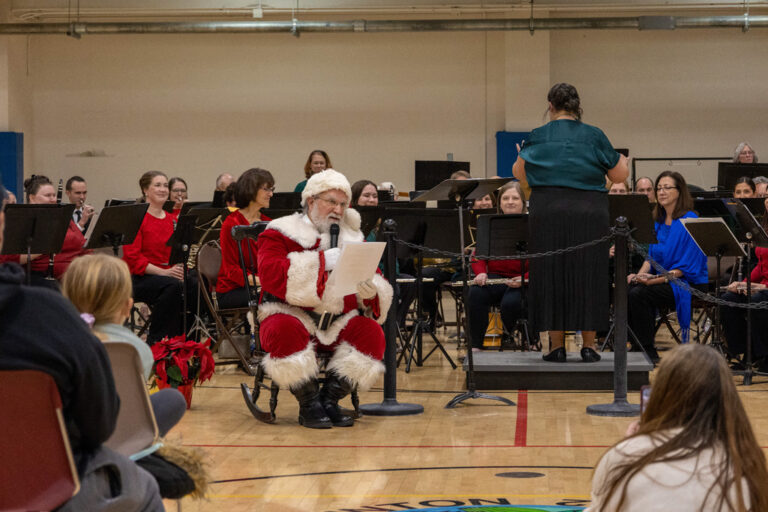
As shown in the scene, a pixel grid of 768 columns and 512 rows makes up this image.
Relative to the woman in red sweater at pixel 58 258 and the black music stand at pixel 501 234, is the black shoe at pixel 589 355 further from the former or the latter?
the woman in red sweater at pixel 58 258

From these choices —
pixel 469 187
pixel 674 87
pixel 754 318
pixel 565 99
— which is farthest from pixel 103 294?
pixel 674 87

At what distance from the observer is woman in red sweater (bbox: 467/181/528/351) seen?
8.05m

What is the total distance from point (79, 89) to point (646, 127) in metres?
8.06

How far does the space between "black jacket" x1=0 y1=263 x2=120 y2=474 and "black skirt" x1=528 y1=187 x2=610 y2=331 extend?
433 cm

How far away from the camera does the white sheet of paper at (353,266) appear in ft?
17.3

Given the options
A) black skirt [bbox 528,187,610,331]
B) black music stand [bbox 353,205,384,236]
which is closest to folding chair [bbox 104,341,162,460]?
black skirt [bbox 528,187,610,331]

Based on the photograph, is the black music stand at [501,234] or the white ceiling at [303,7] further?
the white ceiling at [303,7]

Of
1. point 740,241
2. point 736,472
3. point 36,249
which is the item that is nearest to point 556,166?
point 740,241

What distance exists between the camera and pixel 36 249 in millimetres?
6688

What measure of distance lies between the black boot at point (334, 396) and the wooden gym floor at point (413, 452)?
0.33 ft

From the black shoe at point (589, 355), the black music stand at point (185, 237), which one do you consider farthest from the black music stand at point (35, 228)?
the black shoe at point (589, 355)

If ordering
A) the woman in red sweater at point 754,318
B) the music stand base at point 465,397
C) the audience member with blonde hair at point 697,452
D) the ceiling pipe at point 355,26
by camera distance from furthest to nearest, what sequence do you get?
the ceiling pipe at point 355,26
the woman in red sweater at point 754,318
the music stand base at point 465,397
the audience member with blonde hair at point 697,452

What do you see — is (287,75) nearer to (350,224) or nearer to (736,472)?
(350,224)

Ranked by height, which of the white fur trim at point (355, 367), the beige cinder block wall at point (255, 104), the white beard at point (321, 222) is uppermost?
the beige cinder block wall at point (255, 104)
